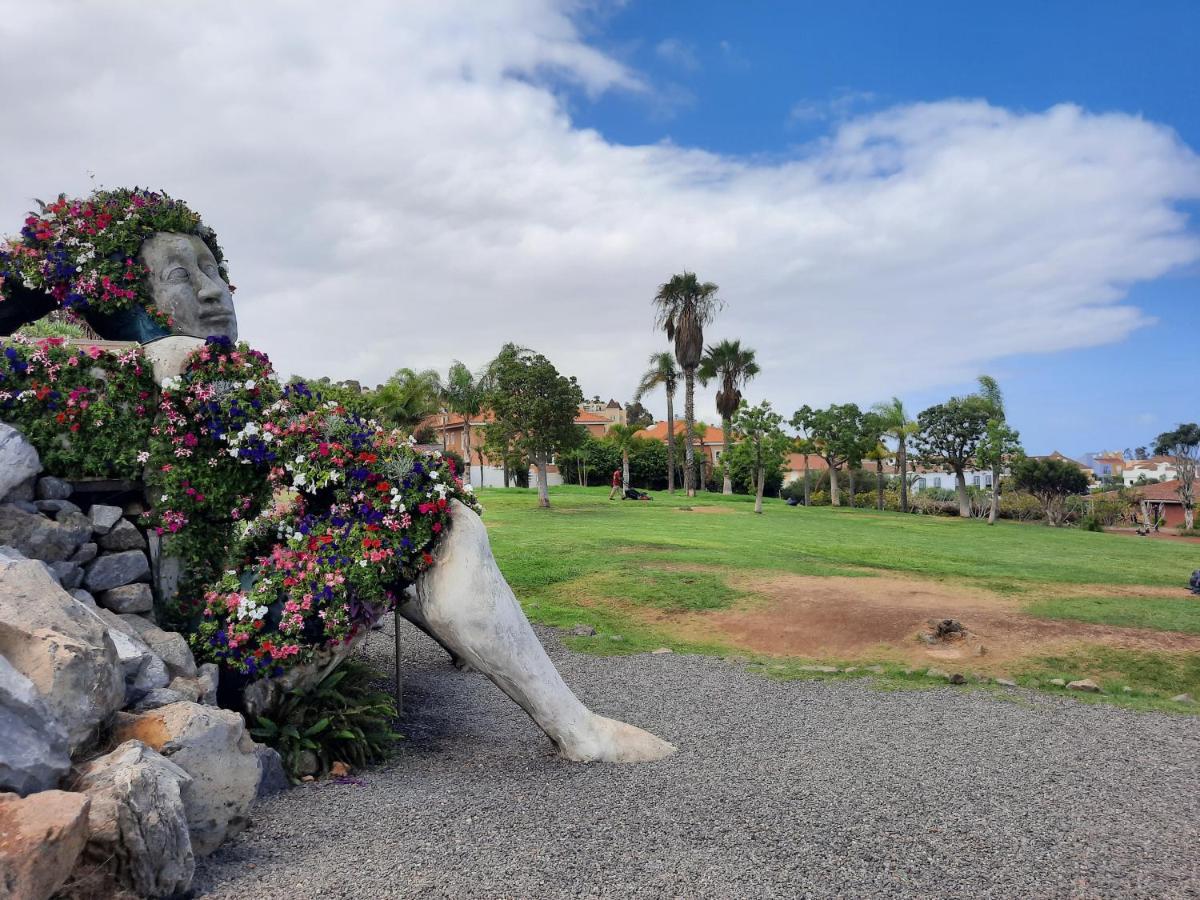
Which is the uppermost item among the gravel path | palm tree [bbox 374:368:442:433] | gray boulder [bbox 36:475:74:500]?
palm tree [bbox 374:368:442:433]

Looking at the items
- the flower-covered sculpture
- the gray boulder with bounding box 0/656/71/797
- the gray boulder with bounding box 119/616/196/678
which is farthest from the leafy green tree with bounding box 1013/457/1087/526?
the gray boulder with bounding box 0/656/71/797

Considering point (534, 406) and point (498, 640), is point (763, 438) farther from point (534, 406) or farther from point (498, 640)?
point (498, 640)

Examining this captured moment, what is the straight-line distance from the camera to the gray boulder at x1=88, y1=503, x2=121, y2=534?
6.97m

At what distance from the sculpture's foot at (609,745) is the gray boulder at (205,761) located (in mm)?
2963

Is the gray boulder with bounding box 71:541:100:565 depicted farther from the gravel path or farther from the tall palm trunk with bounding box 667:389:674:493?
the tall palm trunk with bounding box 667:389:674:493

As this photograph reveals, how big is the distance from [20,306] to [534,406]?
2402 centimetres

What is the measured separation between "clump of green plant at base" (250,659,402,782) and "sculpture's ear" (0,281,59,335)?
521 centimetres

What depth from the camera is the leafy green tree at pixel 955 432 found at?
4162cm

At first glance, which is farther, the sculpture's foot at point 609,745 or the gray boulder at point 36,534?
the sculpture's foot at point 609,745

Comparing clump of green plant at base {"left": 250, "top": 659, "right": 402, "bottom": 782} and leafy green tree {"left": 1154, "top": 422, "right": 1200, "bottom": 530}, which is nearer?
clump of green plant at base {"left": 250, "top": 659, "right": 402, "bottom": 782}

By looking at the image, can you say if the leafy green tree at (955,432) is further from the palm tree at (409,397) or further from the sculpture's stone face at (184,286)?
the sculpture's stone face at (184,286)

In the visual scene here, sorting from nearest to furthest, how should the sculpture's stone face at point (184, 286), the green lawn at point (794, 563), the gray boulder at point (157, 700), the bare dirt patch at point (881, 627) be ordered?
1. the gray boulder at point (157, 700)
2. the sculpture's stone face at point (184, 286)
3. the bare dirt patch at point (881, 627)
4. the green lawn at point (794, 563)

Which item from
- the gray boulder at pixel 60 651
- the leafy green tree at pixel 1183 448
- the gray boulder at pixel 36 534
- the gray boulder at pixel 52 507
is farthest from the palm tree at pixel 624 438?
the gray boulder at pixel 60 651

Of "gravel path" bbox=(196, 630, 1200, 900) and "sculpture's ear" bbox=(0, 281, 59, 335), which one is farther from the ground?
"sculpture's ear" bbox=(0, 281, 59, 335)
